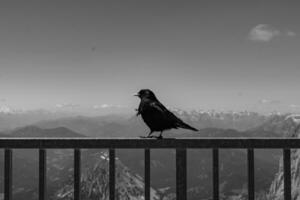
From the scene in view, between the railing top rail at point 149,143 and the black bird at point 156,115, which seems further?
the black bird at point 156,115

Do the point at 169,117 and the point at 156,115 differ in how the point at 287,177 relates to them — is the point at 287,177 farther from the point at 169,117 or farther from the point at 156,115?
the point at 156,115

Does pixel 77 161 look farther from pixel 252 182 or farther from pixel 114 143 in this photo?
pixel 252 182

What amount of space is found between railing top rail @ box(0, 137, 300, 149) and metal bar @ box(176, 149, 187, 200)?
0.11 meters

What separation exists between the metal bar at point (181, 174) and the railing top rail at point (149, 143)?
0.11m

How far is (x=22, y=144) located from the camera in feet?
12.2

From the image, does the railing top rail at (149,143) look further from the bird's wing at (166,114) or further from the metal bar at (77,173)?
the bird's wing at (166,114)

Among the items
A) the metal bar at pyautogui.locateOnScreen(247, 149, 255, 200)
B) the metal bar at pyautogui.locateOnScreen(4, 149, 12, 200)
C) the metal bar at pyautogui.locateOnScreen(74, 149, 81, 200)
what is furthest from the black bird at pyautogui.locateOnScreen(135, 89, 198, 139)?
the metal bar at pyautogui.locateOnScreen(4, 149, 12, 200)

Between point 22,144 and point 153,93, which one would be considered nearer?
point 22,144

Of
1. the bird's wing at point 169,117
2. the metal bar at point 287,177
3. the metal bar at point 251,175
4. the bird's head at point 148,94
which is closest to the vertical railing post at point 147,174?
the bird's wing at point 169,117

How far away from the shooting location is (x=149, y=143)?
146 inches

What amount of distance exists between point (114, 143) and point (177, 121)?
31.0 inches

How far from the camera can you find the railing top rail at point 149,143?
3689 millimetres

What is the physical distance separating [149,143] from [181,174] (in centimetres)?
47

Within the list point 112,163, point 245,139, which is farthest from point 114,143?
point 245,139
